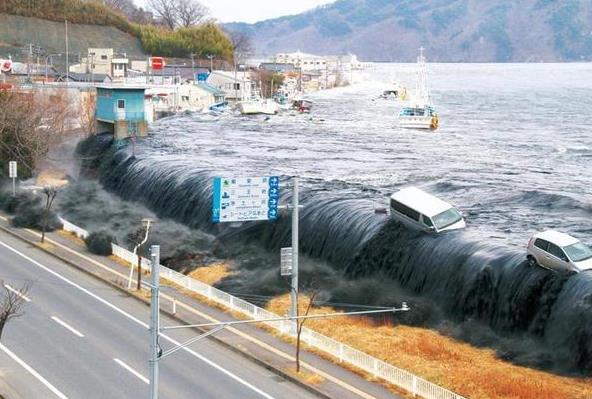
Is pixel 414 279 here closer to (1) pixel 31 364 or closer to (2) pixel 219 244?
(2) pixel 219 244

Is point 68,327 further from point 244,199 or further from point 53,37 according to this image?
point 53,37

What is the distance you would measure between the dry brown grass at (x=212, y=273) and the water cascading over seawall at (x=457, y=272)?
362 cm

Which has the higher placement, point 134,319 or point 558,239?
point 558,239

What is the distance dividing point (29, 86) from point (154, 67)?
55.5 meters

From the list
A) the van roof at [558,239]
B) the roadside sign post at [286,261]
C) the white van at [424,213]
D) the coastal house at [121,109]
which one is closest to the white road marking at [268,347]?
the roadside sign post at [286,261]

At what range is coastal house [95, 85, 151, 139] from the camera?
79812 mm

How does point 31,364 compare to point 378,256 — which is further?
point 378,256

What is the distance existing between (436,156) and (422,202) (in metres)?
36.5

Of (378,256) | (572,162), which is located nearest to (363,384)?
(378,256)

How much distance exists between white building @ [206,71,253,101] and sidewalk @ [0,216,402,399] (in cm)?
9915

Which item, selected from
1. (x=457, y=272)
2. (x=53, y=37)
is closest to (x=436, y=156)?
(x=457, y=272)

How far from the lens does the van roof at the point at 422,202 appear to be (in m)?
43.9

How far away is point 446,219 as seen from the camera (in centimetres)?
4353

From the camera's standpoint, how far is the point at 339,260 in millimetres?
45344
